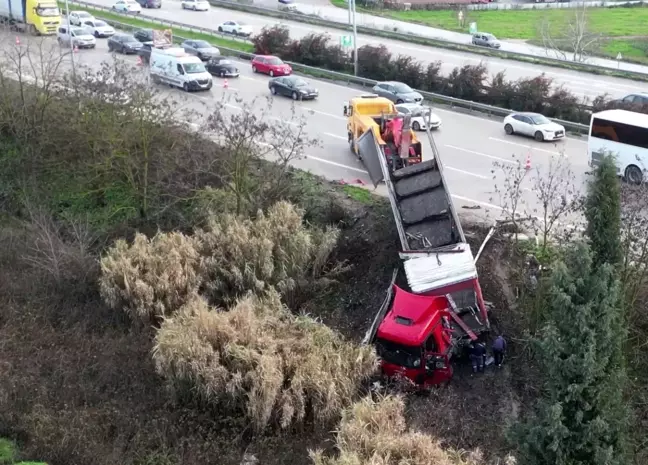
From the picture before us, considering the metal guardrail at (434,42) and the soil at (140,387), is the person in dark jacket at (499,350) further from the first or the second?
the metal guardrail at (434,42)

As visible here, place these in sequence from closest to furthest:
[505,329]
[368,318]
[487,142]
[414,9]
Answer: [505,329] → [368,318] → [487,142] → [414,9]

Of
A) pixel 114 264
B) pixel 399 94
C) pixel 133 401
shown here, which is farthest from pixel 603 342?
pixel 399 94

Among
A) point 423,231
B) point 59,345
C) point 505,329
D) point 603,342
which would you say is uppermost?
point 603,342

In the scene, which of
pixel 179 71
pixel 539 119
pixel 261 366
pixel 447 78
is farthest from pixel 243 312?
pixel 447 78

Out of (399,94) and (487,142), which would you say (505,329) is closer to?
(487,142)

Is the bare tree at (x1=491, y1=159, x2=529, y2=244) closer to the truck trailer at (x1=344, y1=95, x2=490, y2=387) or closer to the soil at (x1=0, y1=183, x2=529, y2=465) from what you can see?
the soil at (x1=0, y1=183, x2=529, y2=465)

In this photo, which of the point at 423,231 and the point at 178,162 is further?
the point at 178,162

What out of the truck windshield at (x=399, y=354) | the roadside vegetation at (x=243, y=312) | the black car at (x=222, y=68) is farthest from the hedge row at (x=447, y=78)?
the truck windshield at (x=399, y=354)

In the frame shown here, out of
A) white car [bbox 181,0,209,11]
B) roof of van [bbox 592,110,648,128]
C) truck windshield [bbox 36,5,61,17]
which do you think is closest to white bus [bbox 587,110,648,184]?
roof of van [bbox 592,110,648,128]
